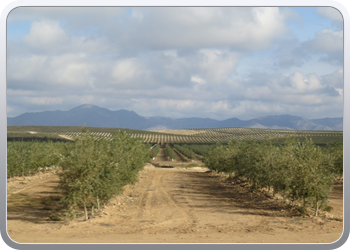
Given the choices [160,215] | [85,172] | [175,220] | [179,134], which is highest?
[85,172]

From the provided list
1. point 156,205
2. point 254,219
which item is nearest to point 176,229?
point 254,219

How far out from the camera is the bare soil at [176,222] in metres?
13.0

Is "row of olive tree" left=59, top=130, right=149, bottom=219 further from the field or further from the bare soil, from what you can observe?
the bare soil

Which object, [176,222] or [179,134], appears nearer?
[176,222]

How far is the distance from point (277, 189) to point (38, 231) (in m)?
13.2

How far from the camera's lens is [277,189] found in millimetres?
22156

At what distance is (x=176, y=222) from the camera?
17.5 metres

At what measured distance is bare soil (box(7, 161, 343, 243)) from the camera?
13031 mm

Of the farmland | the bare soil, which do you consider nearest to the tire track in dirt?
the bare soil

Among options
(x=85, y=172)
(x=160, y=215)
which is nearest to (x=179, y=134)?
(x=160, y=215)

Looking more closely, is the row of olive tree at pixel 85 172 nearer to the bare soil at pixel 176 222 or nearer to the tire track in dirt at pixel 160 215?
the bare soil at pixel 176 222

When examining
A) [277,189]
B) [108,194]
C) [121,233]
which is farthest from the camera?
[277,189]

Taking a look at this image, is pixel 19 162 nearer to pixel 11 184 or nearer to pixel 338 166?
pixel 11 184

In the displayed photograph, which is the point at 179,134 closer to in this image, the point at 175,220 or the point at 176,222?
the point at 175,220
